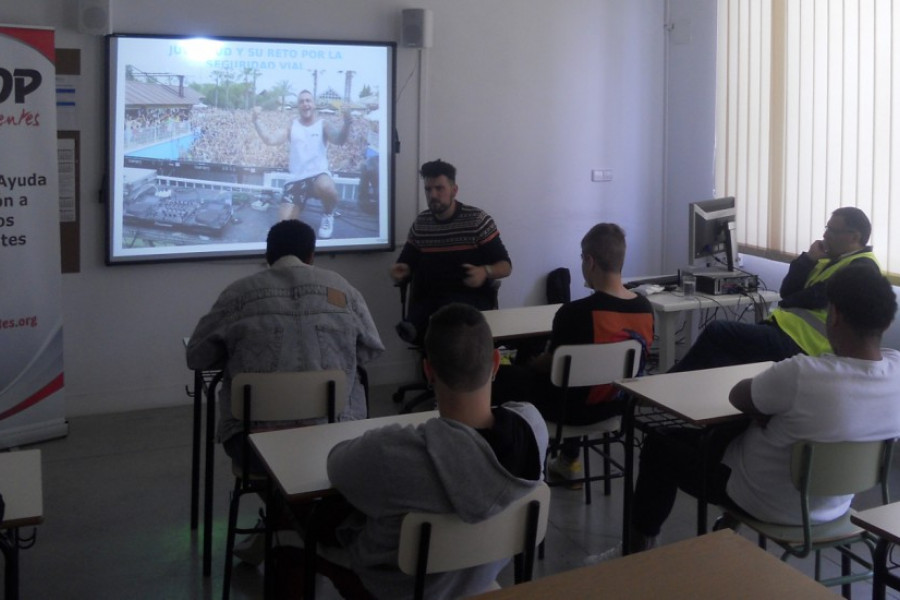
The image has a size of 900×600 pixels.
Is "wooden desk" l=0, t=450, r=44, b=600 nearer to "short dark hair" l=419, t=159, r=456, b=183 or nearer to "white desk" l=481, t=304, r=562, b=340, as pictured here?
"white desk" l=481, t=304, r=562, b=340

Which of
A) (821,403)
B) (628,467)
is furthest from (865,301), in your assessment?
(628,467)

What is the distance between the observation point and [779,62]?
5.51m

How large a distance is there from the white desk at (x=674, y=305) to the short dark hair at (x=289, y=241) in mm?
2335

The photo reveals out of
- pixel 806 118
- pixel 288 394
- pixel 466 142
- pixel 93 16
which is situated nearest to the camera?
pixel 288 394

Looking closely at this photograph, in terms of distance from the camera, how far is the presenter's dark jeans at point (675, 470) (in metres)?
2.80

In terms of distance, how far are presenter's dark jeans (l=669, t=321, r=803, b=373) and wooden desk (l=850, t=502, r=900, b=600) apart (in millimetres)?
2336

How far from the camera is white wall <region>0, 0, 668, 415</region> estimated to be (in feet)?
16.8

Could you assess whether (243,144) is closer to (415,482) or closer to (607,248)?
(607,248)

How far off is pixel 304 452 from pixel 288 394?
1.74 feet

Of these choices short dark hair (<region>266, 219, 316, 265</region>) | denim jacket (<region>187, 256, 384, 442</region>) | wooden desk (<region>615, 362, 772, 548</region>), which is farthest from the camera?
short dark hair (<region>266, 219, 316, 265</region>)

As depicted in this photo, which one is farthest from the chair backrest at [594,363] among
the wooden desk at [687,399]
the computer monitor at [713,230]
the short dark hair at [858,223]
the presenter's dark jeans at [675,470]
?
the computer monitor at [713,230]

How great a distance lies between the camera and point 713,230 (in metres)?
5.20

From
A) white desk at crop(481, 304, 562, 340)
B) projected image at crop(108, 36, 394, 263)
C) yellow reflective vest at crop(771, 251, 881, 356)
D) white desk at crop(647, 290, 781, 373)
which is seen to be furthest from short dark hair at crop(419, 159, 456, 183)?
yellow reflective vest at crop(771, 251, 881, 356)

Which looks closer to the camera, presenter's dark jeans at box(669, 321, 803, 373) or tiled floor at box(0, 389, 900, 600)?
tiled floor at box(0, 389, 900, 600)
